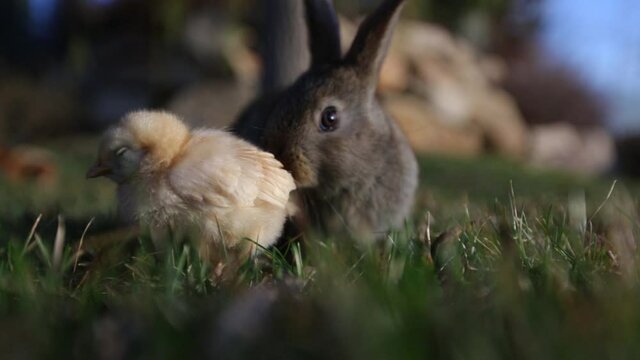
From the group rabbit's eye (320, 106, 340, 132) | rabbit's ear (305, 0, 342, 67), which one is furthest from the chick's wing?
rabbit's ear (305, 0, 342, 67)

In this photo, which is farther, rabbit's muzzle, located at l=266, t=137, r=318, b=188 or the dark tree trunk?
the dark tree trunk

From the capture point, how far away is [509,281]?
133 centimetres

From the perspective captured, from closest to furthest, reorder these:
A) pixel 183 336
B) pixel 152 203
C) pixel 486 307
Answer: pixel 183 336 < pixel 486 307 < pixel 152 203

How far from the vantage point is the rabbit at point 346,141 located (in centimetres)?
325

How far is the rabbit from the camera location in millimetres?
3246

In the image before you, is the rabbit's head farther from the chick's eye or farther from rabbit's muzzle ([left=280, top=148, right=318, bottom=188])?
the chick's eye

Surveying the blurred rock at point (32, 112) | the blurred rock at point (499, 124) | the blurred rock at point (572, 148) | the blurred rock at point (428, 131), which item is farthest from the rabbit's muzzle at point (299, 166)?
the blurred rock at point (572, 148)

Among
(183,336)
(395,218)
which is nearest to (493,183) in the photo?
(395,218)

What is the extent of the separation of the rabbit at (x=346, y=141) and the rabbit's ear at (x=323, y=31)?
0.03 feet

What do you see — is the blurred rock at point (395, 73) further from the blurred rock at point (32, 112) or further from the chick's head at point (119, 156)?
the chick's head at point (119, 156)

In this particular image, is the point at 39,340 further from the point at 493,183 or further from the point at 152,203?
the point at 493,183

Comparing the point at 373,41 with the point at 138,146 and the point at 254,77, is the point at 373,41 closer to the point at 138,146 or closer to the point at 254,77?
the point at 138,146

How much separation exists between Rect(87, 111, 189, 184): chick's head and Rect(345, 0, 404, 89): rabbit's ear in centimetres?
127

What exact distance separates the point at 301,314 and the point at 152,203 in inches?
41.2
